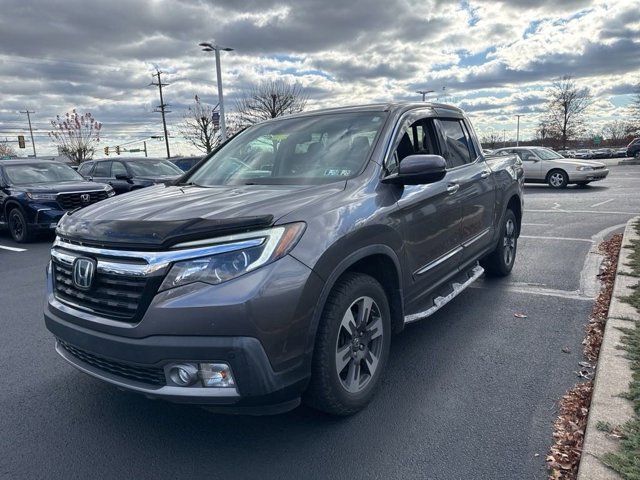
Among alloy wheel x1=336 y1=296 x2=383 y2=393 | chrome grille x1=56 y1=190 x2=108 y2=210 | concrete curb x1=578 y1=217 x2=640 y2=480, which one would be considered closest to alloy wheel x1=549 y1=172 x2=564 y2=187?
concrete curb x1=578 y1=217 x2=640 y2=480

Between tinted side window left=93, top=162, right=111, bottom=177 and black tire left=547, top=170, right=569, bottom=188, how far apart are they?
48.9 feet

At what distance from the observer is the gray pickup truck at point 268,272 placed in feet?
7.36

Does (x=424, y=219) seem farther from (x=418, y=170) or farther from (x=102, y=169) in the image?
(x=102, y=169)

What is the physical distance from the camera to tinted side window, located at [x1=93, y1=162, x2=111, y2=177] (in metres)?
13.3

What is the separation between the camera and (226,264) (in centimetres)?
228

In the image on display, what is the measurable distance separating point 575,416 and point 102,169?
43.9ft

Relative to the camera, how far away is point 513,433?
2.72 meters

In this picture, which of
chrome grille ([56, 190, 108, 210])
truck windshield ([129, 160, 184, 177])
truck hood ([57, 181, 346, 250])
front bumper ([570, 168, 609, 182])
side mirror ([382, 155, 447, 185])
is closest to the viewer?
truck hood ([57, 181, 346, 250])

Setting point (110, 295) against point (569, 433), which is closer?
point (110, 295)

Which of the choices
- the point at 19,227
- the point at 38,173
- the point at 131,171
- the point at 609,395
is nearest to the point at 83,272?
the point at 609,395

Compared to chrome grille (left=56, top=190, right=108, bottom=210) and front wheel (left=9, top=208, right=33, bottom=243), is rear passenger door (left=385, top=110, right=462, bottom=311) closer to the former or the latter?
chrome grille (left=56, top=190, right=108, bottom=210)

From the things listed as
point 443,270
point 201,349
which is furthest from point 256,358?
point 443,270

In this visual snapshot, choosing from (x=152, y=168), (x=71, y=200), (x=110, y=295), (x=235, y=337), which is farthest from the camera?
(x=152, y=168)

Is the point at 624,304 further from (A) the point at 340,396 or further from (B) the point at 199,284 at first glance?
(B) the point at 199,284
